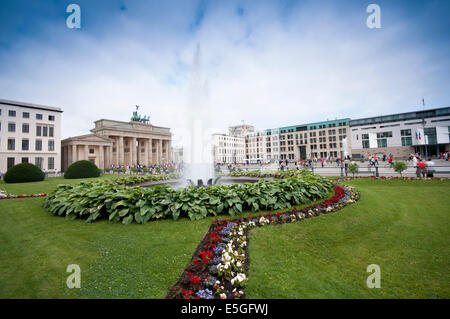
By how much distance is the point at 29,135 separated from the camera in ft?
157

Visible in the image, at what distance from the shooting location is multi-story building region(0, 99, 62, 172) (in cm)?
4500

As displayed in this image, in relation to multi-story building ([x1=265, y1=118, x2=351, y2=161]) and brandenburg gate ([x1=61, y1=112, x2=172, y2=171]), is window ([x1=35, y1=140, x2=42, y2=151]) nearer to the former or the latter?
brandenburg gate ([x1=61, y1=112, x2=172, y2=171])

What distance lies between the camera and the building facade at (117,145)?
182ft

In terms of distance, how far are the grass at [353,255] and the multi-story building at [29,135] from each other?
6208 centimetres

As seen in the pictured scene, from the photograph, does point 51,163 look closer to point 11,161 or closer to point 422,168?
point 11,161

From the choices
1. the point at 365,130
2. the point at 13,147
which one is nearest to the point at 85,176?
the point at 13,147

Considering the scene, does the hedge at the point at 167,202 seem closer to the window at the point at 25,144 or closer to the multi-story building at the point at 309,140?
the window at the point at 25,144

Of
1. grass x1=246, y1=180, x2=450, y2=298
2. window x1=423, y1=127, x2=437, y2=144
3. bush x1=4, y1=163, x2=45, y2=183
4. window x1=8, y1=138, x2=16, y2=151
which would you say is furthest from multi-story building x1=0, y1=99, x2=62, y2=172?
window x1=423, y1=127, x2=437, y2=144

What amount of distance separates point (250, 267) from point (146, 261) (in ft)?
8.13

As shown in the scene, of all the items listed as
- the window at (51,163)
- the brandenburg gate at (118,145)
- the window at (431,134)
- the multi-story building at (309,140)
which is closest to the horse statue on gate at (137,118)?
the brandenburg gate at (118,145)

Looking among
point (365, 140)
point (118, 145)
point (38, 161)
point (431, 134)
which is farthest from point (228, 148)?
point (38, 161)

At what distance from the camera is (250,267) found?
4.73 m

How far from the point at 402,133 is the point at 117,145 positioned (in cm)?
9973

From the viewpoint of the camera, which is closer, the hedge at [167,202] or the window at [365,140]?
the hedge at [167,202]
